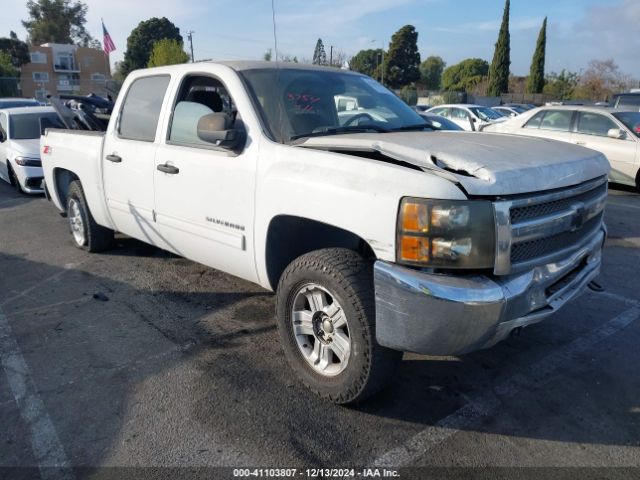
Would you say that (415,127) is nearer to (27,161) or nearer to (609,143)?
(609,143)

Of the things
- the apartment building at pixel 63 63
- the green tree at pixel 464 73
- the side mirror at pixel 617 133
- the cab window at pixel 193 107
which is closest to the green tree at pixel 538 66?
the green tree at pixel 464 73

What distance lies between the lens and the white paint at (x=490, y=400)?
102 inches

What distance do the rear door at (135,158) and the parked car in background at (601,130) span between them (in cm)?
772

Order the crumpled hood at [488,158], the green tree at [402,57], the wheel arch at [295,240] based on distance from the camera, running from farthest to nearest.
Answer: the green tree at [402,57], the wheel arch at [295,240], the crumpled hood at [488,158]

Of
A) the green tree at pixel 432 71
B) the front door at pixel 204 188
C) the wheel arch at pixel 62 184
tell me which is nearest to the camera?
the front door at pixel 204 188

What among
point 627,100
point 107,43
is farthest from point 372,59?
point 627,100

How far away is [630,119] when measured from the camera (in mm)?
9789

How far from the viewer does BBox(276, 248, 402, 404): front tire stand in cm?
270

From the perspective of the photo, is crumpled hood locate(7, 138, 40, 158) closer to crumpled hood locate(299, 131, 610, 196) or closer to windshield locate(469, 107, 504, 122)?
crumpled hood locate(299, 131, 610, 196)

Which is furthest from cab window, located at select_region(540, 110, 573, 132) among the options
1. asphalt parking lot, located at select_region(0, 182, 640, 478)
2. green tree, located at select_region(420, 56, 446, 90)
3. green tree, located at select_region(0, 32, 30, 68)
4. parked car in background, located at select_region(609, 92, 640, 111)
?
green tree, located at select_region(420, 56, 446, 90)

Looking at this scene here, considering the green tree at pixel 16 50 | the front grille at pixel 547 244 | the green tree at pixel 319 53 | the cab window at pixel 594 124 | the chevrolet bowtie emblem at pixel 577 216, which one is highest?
the green tree at pixel 16 50

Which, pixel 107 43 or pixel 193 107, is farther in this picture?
pixel 107 43

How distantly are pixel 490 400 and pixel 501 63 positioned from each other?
54.8 m

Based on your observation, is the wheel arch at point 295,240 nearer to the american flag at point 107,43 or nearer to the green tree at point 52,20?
the american flag at point 107,43
